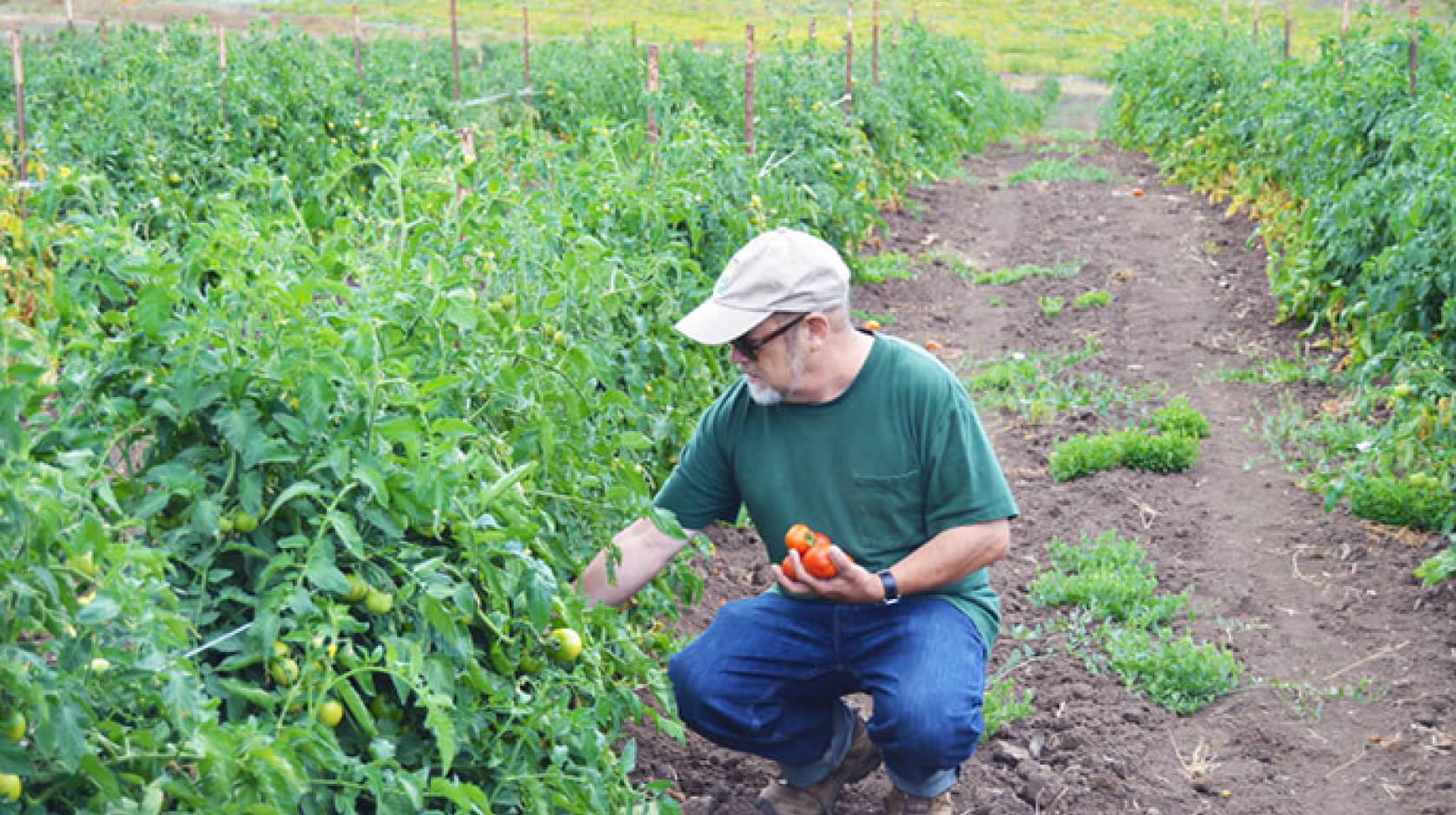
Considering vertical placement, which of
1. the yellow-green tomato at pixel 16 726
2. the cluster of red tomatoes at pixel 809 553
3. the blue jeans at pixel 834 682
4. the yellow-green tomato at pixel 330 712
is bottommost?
the blue jeans at pixel 834 682

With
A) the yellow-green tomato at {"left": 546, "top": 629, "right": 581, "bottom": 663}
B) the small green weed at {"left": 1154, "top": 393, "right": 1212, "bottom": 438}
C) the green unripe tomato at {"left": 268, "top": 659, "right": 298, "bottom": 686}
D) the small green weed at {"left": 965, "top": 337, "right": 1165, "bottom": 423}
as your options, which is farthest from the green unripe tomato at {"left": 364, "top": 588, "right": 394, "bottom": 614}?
the small green weed at {"left": 965, "top": 337, "right": 1165, "bottom": 423}

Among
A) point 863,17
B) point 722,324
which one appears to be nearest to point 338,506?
point 722,324

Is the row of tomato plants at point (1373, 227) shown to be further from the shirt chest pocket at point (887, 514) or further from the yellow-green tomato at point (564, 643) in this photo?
the yellow-green tomato at point (564, 643)

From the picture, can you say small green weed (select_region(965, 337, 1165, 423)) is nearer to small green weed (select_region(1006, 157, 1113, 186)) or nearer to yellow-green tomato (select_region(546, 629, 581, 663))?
yellow-green tomato (select_region(546, 629, 581, 663))

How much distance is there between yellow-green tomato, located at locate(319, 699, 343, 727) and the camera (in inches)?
98.7

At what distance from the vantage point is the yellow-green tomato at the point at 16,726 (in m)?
2.05

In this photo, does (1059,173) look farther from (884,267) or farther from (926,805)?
(926,805)

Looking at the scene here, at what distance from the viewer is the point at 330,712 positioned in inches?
99.3

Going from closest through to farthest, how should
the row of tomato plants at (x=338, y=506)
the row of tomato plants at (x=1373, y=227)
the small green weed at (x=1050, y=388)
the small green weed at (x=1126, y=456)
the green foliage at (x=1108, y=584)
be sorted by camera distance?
the row of tomato plants at (x=338, y=506) → the green foliage at (x=1108, y=584) → the row of tomato plants at (x=1373, y=227) → the small green weed at (x=1126, y=456) → the small green weed at (x=1050, y=388)

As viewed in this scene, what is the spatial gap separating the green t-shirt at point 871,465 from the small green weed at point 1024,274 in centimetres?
609

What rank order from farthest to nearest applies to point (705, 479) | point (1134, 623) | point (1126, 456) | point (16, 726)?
1. point (1126, 456)
2. point (1134, 623)
3. point (705, 479)
4. point (16, 726)

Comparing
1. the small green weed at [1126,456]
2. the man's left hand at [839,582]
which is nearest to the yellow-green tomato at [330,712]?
the man's left hand at [839,582]

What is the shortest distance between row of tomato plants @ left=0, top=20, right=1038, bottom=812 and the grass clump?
134cm

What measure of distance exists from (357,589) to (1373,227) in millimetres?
5873
